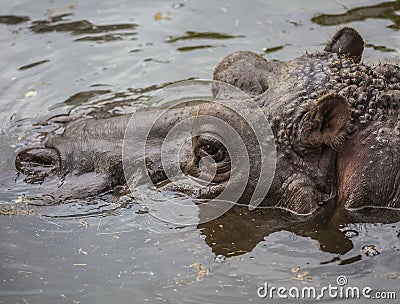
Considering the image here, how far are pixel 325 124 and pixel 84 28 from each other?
20.0 ft

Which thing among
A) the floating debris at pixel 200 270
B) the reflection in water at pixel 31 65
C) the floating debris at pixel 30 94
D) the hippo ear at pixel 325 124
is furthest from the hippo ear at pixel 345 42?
the reflection in water at pixel 31 65

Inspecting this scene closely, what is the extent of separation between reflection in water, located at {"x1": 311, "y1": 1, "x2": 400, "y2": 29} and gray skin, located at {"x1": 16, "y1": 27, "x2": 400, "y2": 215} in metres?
4.26

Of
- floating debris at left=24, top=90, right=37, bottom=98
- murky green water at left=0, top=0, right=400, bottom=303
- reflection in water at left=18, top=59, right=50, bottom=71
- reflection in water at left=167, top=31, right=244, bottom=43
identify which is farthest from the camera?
A: reflection in water at left=167, top=31, right=244, bottom=43

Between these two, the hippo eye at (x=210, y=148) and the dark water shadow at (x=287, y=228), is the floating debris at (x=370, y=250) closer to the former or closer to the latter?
the dark water shadow at (x=287, y=228)

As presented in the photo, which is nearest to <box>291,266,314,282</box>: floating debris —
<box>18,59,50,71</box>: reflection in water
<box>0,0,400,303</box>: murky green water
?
<box>0,0,400,303</box>: murky green water

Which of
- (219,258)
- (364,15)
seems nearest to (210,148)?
(219,258)

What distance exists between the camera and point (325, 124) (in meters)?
6.02

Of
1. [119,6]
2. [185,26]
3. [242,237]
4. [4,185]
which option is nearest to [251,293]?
[242,237]

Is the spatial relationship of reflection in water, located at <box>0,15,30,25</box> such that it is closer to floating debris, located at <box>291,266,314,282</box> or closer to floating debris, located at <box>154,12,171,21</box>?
floating debris, located at <box>154,12,171,21</box>

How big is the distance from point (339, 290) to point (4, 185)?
3380 mm

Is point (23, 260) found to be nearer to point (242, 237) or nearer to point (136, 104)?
point (242, 237)

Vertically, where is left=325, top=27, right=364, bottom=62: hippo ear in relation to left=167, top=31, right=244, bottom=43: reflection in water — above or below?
above

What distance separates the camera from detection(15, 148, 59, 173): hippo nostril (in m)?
6.84

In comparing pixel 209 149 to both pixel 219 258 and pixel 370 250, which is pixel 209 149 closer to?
pixel 219 258
